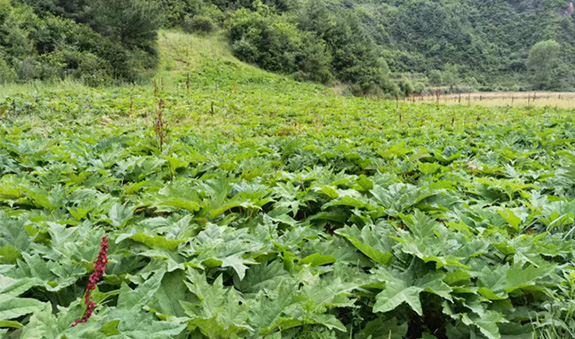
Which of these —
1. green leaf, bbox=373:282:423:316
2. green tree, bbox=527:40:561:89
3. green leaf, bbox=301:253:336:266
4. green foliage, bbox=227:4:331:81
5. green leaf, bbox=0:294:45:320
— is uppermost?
green foliage, bbox=227:4:331:81

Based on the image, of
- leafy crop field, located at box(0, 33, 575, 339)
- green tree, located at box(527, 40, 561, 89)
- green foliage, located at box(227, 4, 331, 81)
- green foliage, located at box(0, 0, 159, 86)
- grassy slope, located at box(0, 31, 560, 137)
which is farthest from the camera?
green tree, located at box(527, 40, 561, 89)

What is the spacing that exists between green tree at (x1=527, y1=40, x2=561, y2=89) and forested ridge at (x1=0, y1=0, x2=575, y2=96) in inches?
8.5

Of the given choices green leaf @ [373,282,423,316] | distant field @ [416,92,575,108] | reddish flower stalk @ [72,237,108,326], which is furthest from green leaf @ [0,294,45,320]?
distant field @ [416,92,575,108]

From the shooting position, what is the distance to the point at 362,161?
3.66 m

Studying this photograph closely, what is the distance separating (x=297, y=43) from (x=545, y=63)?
67.8m

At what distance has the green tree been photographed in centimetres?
6619

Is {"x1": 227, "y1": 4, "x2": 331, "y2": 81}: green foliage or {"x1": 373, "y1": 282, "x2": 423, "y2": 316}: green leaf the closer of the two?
{"x1": 373, "y1": 282, "x2": 423, "y2": 316}: green leaf

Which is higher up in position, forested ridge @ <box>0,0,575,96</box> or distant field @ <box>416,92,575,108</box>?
forested ridge @ <box>0,0,575,96</box>

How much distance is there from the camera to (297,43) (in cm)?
2925

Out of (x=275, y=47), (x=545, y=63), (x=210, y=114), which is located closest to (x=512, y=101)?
(x=210, y=114)

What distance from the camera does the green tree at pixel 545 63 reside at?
66.2 metres

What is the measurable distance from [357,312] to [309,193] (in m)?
1.07

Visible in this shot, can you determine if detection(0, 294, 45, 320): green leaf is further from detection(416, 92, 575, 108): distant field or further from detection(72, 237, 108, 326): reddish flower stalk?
detection(416, 92, 575, 108): distant field

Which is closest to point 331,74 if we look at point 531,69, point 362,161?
point 362,161
